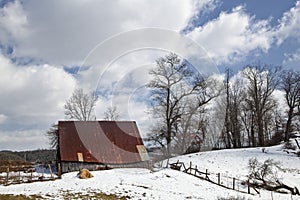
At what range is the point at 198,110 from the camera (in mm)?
48219

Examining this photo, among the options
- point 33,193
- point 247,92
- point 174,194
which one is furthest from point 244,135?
point 33,193

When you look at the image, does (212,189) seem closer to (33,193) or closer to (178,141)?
(33,193)

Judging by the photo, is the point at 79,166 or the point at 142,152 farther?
the point at 142,152

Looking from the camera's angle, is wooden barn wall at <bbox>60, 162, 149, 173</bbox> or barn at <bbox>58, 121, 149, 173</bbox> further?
barn at <bbox>58, 121, 149, 173</bbox>

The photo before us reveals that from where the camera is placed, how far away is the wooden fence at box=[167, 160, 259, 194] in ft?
94.0

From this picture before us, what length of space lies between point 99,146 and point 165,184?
12.2 metres

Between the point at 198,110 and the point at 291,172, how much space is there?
16.7 meters

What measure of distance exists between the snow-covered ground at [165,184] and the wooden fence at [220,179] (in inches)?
36.7

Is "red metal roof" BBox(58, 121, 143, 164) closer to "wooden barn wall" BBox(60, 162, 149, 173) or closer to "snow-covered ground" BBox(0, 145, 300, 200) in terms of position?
"wooden barn wall" BBox(60, 162, 149, 173)

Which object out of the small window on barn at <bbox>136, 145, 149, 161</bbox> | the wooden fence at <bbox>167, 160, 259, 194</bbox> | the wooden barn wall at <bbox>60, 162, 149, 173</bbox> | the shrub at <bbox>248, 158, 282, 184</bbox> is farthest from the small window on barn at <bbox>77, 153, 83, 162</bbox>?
the shrub at <bbox>248, 158, 282, 184</bbox>

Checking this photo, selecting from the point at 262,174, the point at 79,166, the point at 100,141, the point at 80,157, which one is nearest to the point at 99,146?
the point at 100,141

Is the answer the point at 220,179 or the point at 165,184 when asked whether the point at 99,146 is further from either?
the point at 220,179

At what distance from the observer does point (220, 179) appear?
31.5m

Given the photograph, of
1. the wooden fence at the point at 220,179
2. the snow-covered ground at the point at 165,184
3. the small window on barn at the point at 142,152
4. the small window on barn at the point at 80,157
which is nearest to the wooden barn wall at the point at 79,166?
the small window on barn at the point at 80,157
